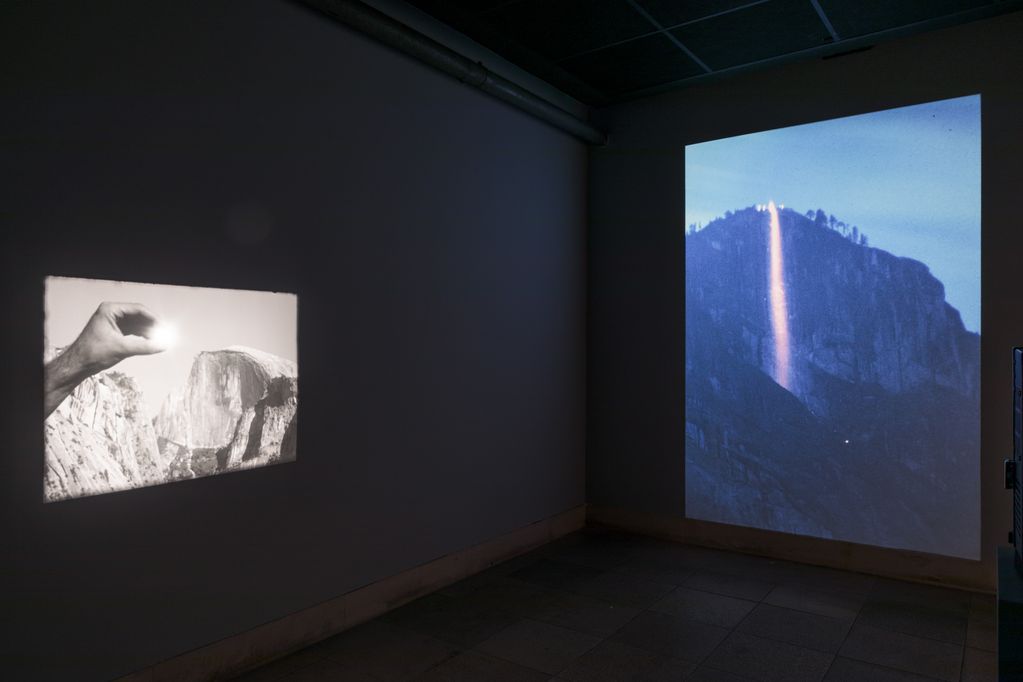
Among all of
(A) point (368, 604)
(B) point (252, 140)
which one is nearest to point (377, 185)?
(B) point (252, 140)

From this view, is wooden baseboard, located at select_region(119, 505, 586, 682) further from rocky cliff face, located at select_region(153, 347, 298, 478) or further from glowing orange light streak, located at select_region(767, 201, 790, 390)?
glowing orange light streak, located at select_region(767, 201, 790, 390)

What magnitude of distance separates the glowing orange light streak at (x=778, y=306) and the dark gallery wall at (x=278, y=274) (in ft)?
5.68

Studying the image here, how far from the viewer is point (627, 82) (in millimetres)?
5426

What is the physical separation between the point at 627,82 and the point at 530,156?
100 cm

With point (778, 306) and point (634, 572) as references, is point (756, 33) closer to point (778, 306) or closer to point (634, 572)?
point (778, 306)

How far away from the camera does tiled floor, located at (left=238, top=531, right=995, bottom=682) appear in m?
3.29

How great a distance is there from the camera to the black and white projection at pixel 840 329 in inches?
176

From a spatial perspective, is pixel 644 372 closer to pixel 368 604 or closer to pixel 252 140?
pixel 368 604

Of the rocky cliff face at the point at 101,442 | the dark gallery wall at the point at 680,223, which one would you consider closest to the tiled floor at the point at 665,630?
the dark gallery wall at the point at 680,223

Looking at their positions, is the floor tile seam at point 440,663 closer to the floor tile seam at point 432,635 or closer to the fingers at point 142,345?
the floor tile seam at point 432,635

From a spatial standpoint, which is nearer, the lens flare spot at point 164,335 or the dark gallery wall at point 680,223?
the lens flare spot at point 164,335

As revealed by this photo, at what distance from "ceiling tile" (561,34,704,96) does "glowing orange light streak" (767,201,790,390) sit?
1.25 meters

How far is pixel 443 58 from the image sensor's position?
4.23 meters

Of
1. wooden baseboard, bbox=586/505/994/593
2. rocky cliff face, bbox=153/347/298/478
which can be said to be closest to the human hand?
rocky cliff face, bbox=153/347/298/478
